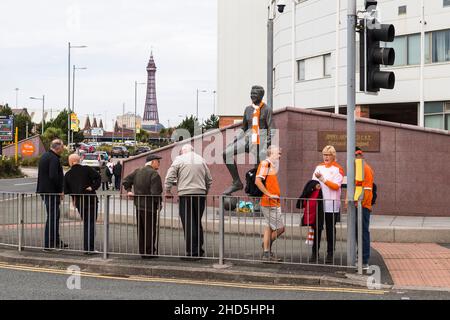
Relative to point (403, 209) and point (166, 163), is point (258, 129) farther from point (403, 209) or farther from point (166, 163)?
point (166, 163)

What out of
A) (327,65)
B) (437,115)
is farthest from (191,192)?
(327,65)

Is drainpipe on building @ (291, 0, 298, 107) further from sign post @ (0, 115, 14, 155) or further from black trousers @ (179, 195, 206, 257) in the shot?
black trousers @ (179, 195, 206, 257)

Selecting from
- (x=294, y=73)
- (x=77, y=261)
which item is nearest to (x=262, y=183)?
(x=77, y=261)

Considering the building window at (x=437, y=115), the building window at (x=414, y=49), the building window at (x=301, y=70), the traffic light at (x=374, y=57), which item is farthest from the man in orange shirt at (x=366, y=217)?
the building window at (x=301, y=70)

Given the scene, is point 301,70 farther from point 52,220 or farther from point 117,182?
point 52,220

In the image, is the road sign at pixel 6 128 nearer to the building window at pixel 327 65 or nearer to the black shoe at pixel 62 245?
the building window at pixel 327 65

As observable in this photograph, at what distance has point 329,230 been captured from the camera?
9406 millimetres

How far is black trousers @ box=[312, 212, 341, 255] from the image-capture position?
932cm

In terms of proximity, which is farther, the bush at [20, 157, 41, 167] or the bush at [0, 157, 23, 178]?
the bush at [20, 157, 41, 167]

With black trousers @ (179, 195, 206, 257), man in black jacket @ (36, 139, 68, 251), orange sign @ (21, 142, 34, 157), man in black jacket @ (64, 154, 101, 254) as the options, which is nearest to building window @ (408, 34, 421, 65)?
man in black jacket @ (64, 154, 101, 254)

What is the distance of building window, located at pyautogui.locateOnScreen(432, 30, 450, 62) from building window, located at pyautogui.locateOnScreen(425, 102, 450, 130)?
2142 mm
